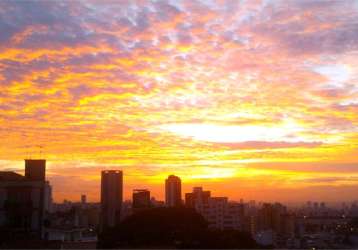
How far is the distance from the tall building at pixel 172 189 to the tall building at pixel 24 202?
42568mm

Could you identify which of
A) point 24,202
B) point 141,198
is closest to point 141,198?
point 141,198

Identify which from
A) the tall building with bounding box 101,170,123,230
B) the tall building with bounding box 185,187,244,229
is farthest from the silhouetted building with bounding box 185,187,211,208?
the tall building with bounding box 101,170,123,230

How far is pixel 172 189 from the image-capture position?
199ft

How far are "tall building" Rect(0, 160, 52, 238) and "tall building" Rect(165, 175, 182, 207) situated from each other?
4257 cm

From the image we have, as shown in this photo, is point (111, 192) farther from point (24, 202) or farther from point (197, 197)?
point (24, 202)

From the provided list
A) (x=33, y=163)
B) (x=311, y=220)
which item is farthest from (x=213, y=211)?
(x=33, y=163)

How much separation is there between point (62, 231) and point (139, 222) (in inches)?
131

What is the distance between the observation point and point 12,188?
16.2 metres

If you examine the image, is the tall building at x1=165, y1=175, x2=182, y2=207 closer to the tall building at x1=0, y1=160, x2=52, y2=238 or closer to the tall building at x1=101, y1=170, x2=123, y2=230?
the tall building at x1=101, y1=170, x2=123, y2=230

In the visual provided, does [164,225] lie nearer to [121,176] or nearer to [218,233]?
[218,233]

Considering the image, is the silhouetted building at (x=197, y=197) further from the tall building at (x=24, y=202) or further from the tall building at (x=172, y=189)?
the tall building at (x=24, y=202)

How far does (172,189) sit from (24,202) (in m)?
45.0

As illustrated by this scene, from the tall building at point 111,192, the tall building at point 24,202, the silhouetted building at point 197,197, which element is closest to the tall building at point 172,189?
the silhouetted building at point 197,197

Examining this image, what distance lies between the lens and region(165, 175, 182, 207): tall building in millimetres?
59594
